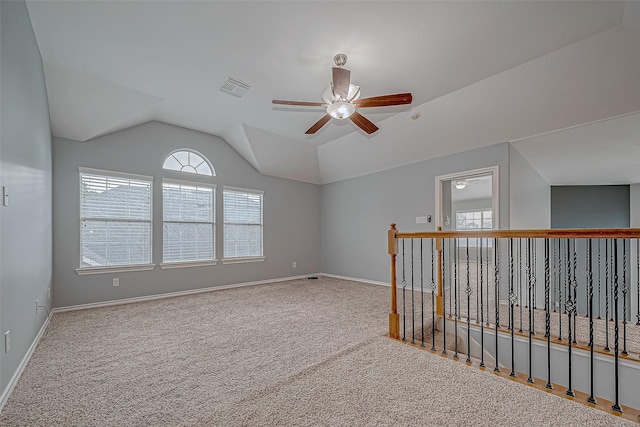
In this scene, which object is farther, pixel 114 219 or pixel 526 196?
pixel 526 196

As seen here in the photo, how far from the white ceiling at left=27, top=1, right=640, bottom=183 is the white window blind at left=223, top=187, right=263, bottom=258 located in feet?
5.27

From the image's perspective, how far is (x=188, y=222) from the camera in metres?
4.80

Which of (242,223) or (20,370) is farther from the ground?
(242,223)

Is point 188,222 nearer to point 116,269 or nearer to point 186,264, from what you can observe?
point 186,264

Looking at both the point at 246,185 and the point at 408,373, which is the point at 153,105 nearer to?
the point at 246,185

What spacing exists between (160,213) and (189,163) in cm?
101

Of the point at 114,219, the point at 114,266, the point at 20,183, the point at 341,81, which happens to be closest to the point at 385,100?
the point at 341,81

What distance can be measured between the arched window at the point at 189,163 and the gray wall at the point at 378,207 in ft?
9.37

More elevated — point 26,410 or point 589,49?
point 589,49

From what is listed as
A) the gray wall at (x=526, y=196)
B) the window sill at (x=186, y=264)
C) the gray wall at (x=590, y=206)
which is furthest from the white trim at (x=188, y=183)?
the gray wall at (x=590, y=206)

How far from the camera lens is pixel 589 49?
2645 millimetres

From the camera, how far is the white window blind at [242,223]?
5305 millimetres

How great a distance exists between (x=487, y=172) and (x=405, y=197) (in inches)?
56.1

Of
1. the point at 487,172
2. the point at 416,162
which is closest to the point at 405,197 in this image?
the point at 416,162
